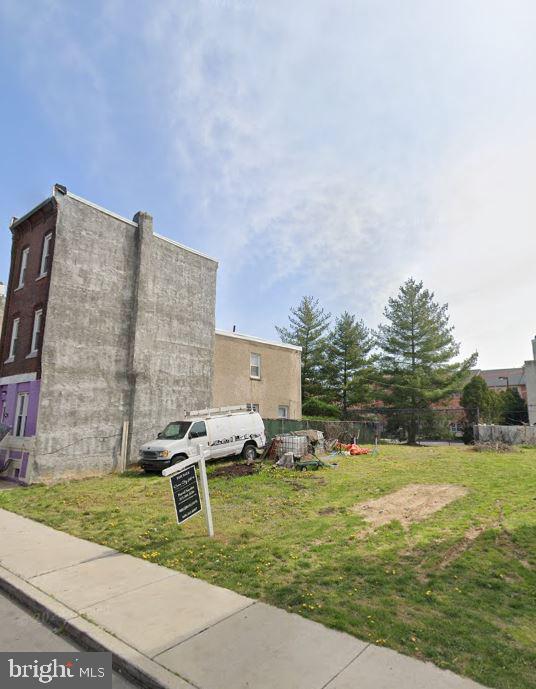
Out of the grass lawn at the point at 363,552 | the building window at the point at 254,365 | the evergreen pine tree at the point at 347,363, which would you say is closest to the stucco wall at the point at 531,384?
the evergreen pine tree at the point at 347,363

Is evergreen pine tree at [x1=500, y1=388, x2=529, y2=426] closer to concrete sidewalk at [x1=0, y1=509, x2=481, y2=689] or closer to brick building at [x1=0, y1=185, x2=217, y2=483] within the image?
brick building at [x1=0, y1=185, x2=217, y2=483]

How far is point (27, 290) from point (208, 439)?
10217 mm

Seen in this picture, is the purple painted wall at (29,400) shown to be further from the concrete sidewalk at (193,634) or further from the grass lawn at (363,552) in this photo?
the concrete sidewalk at (193,634)

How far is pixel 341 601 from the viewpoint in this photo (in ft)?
16.8

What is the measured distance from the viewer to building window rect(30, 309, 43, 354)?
1725cm

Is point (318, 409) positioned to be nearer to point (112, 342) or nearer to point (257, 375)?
point (257, 375)

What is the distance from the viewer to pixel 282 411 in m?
27.3

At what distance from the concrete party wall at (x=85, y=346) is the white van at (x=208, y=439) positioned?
2259mm

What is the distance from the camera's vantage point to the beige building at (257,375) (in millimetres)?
23984

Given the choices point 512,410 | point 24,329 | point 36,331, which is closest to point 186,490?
point 36,331

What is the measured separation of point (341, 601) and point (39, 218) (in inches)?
764

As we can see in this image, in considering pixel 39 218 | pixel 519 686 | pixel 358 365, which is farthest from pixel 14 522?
pixel 358 365

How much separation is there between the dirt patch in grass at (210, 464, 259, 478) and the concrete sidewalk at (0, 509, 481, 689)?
8.26 m

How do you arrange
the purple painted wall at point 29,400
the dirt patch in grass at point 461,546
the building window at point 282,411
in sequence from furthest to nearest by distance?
the building window at point 282,411, the purple painted wall at point 29,400, the dirt patch in grass at point 461,546
